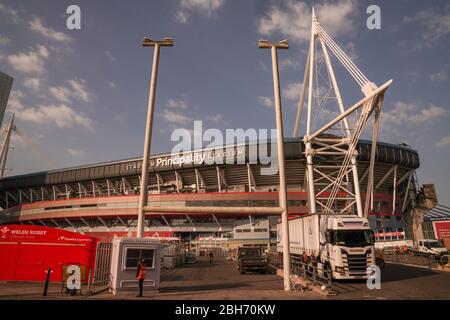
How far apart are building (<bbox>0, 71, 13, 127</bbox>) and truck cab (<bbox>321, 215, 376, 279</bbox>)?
205m

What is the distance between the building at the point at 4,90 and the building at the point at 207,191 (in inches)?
4840

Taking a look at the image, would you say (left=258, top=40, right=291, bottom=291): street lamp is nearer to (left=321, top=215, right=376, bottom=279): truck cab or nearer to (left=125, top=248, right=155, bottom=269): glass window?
(left=321, top=215, right=376, bottom=279): truck cab

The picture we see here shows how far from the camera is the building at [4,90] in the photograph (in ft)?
555

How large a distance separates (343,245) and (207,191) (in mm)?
55195

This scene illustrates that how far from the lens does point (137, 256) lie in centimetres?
1503

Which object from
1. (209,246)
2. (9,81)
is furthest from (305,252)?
(9,81)

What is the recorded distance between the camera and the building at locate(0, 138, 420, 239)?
6247 cm

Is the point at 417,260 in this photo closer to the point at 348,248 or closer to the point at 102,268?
the point at 348,248

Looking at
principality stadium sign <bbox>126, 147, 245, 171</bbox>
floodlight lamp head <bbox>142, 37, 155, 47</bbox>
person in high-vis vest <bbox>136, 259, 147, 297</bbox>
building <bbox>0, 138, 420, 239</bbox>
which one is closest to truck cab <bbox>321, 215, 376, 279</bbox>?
person in high-vis vest <bbox>136, 259, 147, 297</bbox>

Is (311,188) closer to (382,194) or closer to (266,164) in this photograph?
(266,164)

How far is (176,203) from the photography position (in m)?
65.4

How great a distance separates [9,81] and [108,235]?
159 meters

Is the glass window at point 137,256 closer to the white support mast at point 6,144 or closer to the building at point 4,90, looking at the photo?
the white support mast at point 6,144
